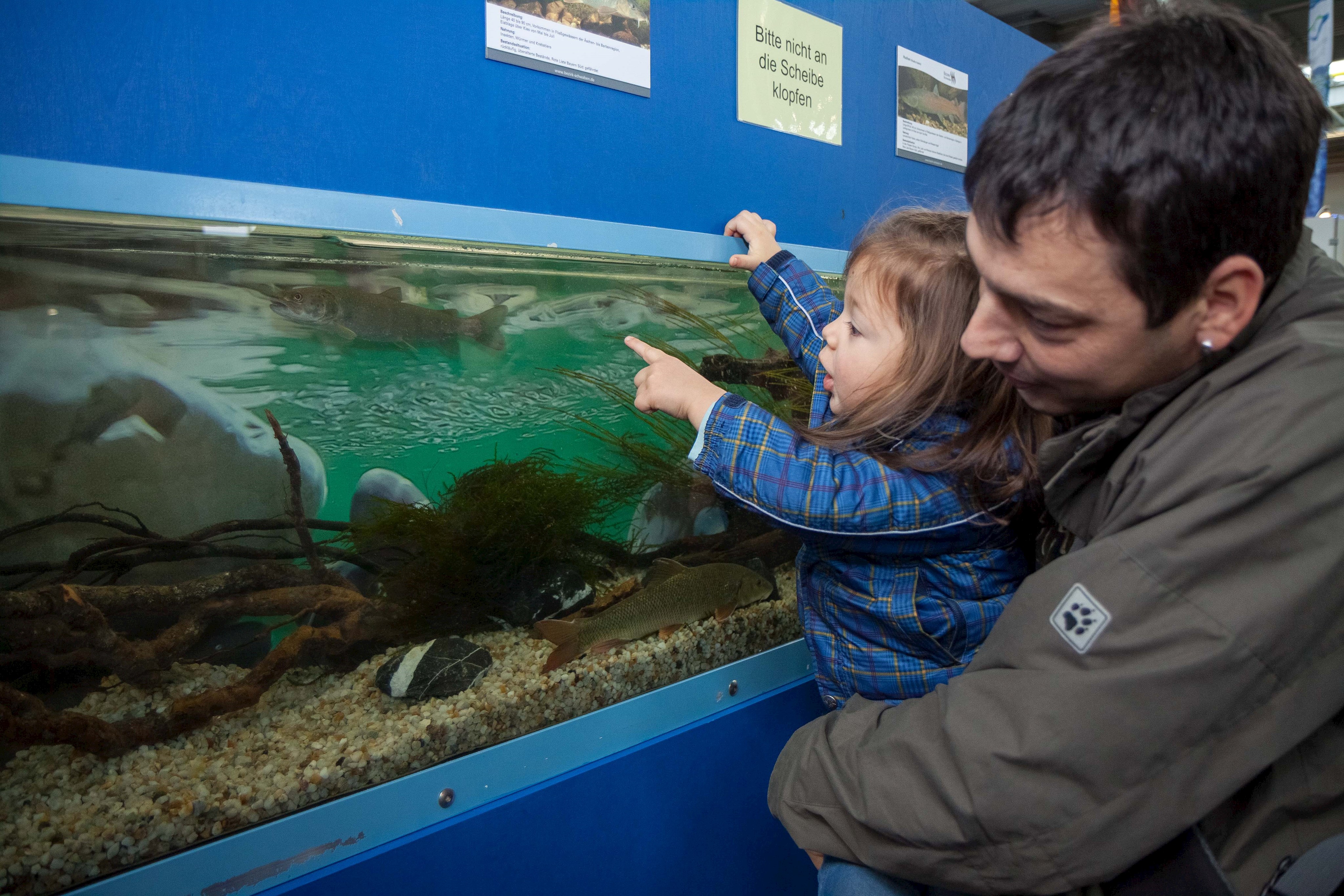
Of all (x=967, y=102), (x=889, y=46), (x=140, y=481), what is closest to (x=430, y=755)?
(x=140, y=481)

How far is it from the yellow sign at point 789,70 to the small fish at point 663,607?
1.01 meters

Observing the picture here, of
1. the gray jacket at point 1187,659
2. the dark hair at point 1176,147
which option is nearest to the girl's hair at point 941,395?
the gray jacket at point 1187,659

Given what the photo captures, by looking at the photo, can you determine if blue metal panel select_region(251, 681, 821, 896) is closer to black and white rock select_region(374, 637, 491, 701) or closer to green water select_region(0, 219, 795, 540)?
black and white rock select_region(374, 637, 491, 701)

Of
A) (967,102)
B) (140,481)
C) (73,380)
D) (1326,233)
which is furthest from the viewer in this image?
(1326,233)

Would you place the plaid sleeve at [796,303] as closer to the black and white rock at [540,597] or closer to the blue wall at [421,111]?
the blue wall at [421,111]

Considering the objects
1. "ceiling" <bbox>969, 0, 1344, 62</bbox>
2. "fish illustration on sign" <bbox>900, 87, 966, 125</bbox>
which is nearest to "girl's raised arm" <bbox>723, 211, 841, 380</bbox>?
"fish illustration on sign" <bbox>900, 87, 966, 125</bbox>

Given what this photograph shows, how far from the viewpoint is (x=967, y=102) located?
87.1 inches

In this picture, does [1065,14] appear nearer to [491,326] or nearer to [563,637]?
[491,326]

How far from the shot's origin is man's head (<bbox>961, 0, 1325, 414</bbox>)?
2.16 ft

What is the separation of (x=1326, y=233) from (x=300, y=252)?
528 centimetres

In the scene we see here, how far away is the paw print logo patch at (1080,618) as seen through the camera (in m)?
0.71

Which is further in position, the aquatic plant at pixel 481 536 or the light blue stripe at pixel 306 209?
the aquatic plant at pixel 481 536

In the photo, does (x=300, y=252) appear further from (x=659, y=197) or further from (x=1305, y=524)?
(x=1305, y=524)

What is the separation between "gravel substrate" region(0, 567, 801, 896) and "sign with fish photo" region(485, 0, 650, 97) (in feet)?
3.45
